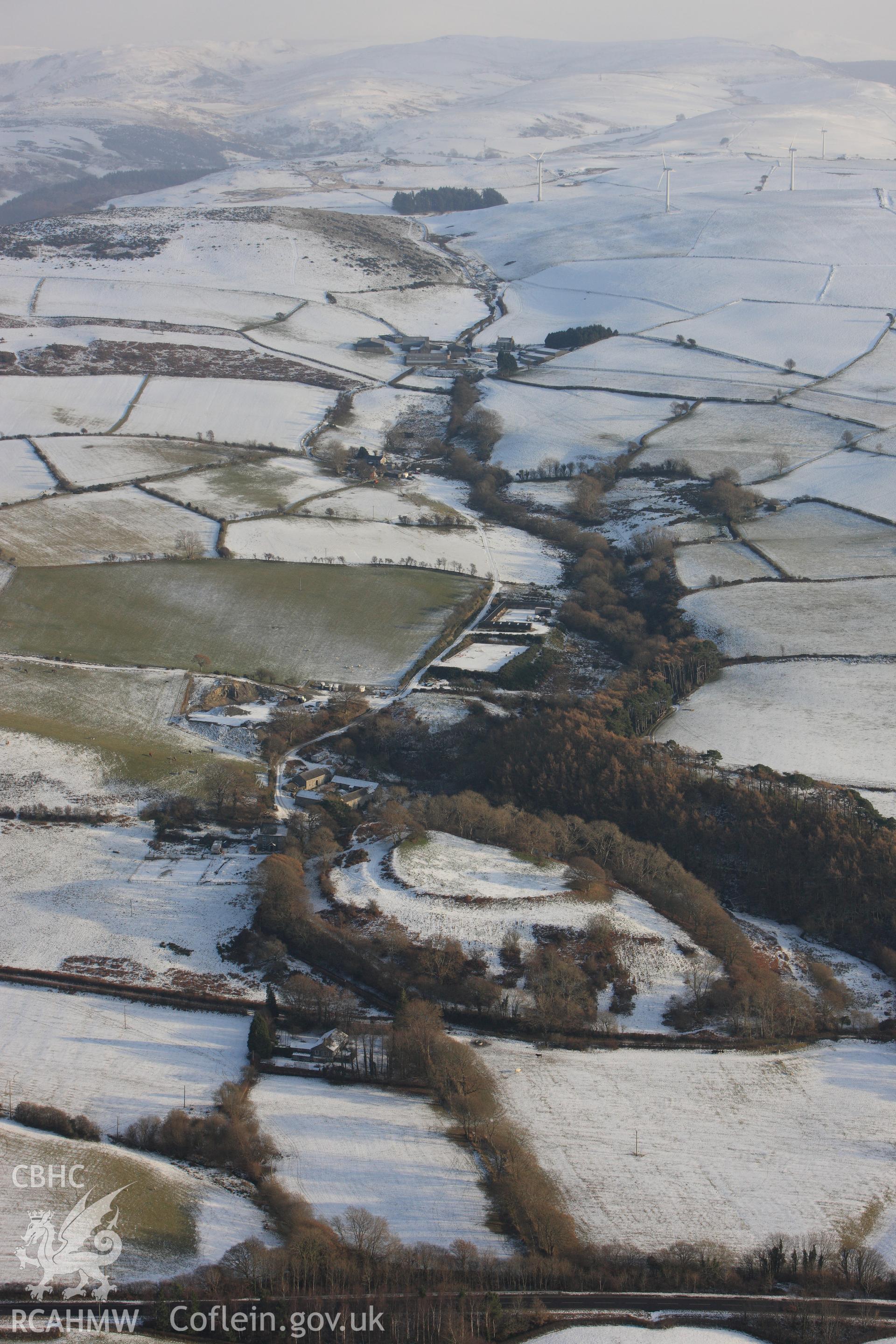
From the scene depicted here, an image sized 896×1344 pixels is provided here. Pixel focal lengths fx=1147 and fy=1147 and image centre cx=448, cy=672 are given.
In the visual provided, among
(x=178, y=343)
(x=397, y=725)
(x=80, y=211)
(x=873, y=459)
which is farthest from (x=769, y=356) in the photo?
(x=80, y=211)

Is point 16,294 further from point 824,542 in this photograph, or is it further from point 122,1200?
point 122,1200

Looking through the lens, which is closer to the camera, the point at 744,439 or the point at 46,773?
the point at 46,773

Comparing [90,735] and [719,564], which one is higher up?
[719,564]

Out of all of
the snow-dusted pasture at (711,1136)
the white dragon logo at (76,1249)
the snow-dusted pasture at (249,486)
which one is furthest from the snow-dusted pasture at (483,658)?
the white dragon logo at (76,1249)

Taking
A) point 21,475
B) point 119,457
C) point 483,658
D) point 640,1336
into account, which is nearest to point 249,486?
point 119,457

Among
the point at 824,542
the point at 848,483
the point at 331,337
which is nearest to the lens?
the point at 824,542

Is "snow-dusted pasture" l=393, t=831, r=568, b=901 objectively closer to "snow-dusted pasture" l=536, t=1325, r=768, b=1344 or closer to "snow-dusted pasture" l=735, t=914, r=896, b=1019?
"snow-dusted pasture" l=735, t=914, r=896, b=1019

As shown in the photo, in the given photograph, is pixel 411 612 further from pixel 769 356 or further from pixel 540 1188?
pixel 769 356
